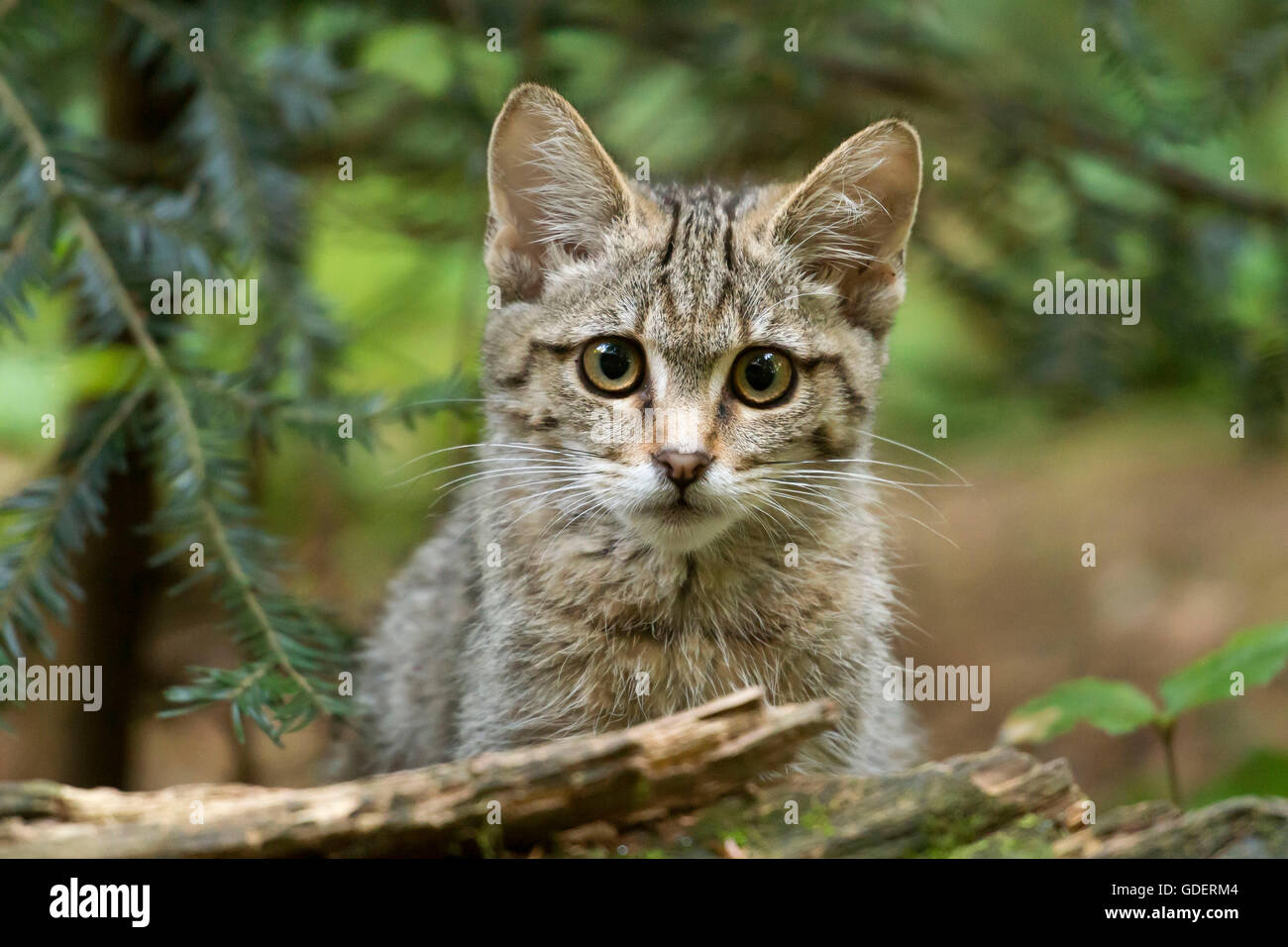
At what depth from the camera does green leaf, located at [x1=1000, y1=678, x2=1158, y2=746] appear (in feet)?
9.37

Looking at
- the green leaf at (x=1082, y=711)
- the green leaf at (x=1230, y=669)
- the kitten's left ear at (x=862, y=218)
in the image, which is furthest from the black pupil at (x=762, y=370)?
the green leaf at (x=1230, y=669)

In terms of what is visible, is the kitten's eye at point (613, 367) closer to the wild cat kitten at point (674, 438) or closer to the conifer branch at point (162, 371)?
the wild cat kitten at point (674, 438)

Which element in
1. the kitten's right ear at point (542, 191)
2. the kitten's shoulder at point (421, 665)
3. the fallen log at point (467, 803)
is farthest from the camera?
the kitten's shoulder at point (421, 665)

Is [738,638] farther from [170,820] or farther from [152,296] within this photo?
[152,296]

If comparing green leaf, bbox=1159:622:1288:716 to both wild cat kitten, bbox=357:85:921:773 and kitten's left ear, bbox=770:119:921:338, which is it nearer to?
wild cat kitten, bbox=357:85:921:773

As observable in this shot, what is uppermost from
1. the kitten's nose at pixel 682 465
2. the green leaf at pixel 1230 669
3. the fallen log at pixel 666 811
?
the kitten's nose at pixel 682 465

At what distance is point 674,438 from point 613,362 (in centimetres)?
34

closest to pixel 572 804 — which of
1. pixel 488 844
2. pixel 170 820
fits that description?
pixel 488 844

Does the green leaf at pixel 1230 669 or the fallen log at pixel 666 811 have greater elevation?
the green leaf at pixel 1230 669

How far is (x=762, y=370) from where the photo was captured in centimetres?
295

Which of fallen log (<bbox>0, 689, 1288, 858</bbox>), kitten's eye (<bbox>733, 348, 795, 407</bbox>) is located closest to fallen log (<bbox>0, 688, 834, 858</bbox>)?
fallen log (<bbox>0, 689, 1288, 858</bbox>)

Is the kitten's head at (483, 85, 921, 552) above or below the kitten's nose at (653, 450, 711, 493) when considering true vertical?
above

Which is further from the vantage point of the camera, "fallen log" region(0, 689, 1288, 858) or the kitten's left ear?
the kitten's left ear

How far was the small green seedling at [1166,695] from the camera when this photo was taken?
2811mm
